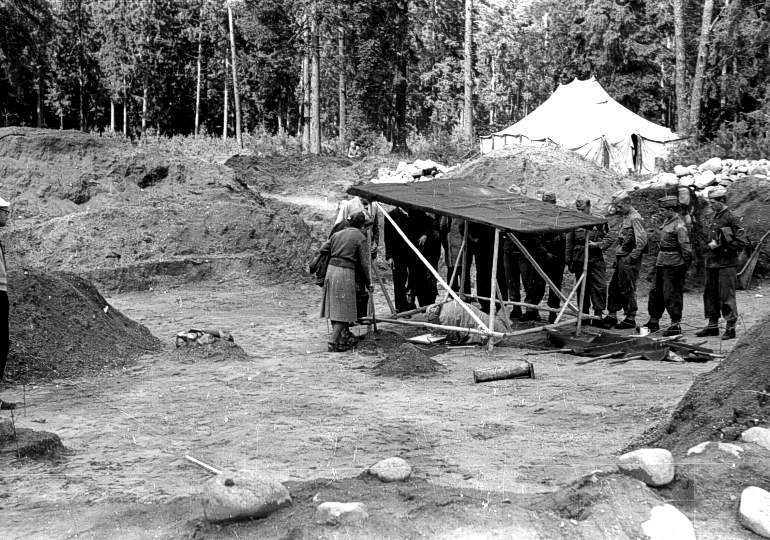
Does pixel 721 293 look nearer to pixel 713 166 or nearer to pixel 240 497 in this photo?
pixel 240 497

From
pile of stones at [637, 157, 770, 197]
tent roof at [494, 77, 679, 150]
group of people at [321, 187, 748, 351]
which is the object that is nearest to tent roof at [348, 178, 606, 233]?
group of people at [321, 187, 748, 351]

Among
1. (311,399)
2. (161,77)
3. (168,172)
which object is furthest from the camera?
(161,77)

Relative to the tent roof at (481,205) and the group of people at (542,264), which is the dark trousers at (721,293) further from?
the tent roof at (481,205)

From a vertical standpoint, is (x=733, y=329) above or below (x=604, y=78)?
below

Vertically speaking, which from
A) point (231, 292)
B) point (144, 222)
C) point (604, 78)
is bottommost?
point (231, 292)

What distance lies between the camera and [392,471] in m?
4.50

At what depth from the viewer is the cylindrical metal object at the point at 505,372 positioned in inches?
331

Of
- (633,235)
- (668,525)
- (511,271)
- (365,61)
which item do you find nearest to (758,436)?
(668,525)

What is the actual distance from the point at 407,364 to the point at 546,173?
38.5ft

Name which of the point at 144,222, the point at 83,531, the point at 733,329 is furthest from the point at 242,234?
the point at 83,531

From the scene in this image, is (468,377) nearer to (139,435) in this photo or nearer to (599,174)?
(139,435)

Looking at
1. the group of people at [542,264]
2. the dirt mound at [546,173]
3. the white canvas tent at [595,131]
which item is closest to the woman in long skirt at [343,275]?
the group of people at [542,264]

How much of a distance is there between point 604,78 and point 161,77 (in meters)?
28.7

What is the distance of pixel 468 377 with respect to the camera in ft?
28.9
